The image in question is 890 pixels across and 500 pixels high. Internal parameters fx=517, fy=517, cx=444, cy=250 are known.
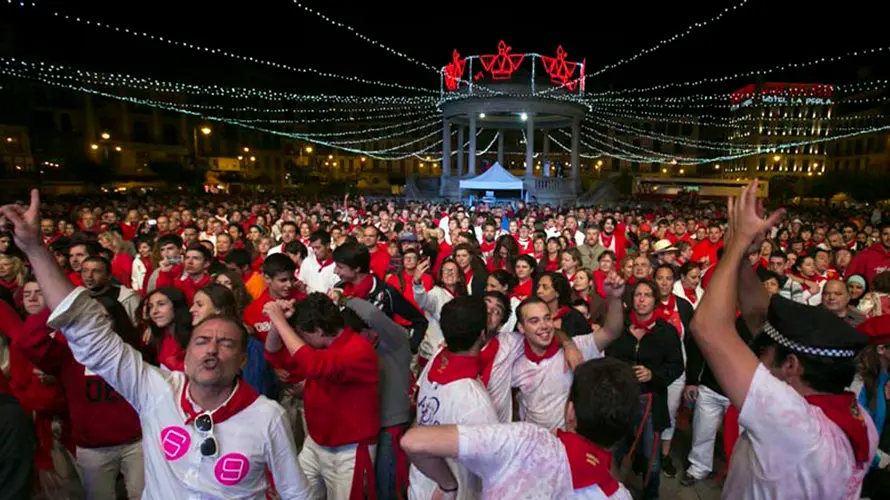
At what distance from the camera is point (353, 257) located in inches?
151

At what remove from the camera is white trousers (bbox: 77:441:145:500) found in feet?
10.5

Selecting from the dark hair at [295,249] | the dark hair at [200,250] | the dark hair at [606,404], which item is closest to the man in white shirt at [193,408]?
the dark hair at [606,404]

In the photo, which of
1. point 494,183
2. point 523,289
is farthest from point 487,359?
point 494,183

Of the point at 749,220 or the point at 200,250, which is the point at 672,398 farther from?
the point at 200,250

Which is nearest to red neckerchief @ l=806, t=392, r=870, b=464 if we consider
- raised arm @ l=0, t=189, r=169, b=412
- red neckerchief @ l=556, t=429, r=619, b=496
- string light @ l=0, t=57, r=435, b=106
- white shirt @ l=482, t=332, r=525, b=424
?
red neckerchief @ l=556, t=429, r=619, b=496

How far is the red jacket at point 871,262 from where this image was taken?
23.1ft

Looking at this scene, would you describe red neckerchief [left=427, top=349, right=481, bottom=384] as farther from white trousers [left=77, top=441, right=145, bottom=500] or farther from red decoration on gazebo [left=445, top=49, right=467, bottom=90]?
red decoration on gazebo [left=445, top=49, right=467, bottom=90]

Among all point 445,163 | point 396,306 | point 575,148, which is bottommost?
point 396,306

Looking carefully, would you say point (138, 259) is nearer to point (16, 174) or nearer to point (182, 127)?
point (16, 174)

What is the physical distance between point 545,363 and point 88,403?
9.38ft

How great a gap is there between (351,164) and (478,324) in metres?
69.8

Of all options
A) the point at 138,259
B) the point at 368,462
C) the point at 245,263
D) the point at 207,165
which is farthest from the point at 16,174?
the point at 368,462

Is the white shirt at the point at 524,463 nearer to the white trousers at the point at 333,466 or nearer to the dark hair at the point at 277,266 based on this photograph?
the white trousers at the point at 333,466

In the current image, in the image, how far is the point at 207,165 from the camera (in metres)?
49.6
